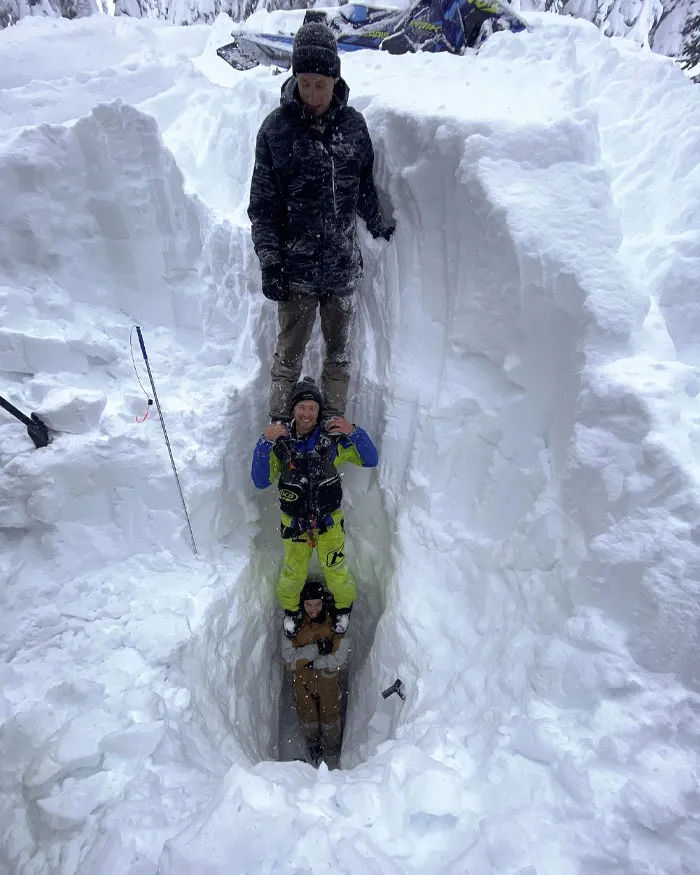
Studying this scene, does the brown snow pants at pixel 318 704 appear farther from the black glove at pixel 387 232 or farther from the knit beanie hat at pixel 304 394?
the black glove at pixel 387 232

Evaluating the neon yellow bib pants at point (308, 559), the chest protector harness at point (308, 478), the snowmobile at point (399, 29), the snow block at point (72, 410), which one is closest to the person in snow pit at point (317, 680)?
the neon yellow bib pants at point (308, 559)

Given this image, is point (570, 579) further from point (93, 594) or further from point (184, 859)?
point (93, 594)

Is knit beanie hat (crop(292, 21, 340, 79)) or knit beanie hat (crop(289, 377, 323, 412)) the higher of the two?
knit beanie hat (crop(292, 21, 340, 79))

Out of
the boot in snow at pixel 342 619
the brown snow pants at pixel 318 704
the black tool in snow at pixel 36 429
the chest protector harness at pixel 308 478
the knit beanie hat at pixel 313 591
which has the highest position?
the black tool in snow at pixel 36 429

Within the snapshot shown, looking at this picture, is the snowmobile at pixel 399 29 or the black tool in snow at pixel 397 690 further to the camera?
the snowmobile at pixel 399 29

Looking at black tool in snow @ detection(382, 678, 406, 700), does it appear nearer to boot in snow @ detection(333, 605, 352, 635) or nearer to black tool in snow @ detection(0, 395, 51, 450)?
boot in snow @ detection(333, 605, 352, 635)

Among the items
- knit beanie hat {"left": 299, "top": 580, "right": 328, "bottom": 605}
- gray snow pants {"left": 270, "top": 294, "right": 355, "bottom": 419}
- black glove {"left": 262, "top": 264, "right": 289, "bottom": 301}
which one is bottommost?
knit beanie hat {"left": 299, "top": 580, "right": 328, "bottom": 605}

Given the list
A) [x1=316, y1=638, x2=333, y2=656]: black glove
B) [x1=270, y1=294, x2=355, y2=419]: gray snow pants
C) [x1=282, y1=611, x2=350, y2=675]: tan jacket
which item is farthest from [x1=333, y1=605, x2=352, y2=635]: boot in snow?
[x1=270, y1=294, x2=355, y2=419]: gray snow pants

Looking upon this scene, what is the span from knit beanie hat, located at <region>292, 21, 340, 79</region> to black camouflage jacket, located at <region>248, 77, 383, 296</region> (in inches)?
8.1

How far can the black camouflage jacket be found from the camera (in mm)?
3230

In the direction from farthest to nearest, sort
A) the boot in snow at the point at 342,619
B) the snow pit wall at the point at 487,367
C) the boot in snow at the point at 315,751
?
the boot in snow at the point at 315,751 < the boot in snow at the point at 342,619 < the snow pit wall at the point at 487,367

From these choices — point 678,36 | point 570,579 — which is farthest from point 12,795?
point 678,36

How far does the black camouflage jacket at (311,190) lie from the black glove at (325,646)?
329 cm

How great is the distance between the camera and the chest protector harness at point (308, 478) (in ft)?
13.3
